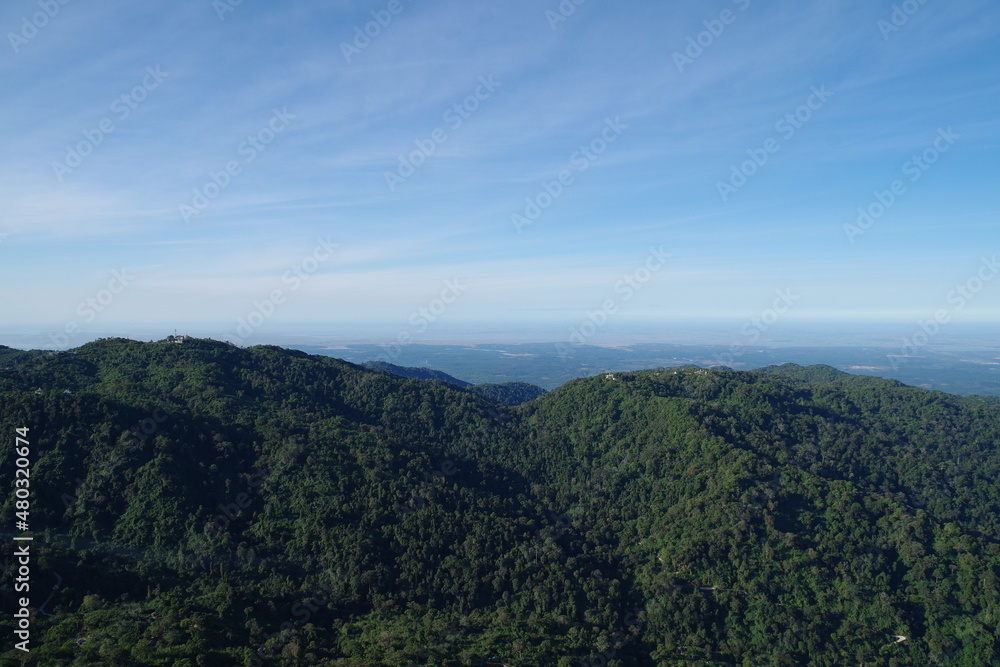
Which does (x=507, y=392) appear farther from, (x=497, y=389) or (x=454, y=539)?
(x=454, y=539)

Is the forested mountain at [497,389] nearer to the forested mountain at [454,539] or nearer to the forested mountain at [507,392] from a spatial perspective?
the forested mountain at [507,392]

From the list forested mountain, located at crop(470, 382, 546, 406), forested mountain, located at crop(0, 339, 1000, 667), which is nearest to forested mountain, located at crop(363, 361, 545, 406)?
forested mountain, located at crop(470, 382, 546, 406)

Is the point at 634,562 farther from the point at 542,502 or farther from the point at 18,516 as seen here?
the point at 18,516

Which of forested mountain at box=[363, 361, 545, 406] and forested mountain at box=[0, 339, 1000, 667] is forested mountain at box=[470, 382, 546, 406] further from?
forested mountain at box=[0, 339, 1000, 667]

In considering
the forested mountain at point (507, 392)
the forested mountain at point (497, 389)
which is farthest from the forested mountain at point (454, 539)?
the forested mountain at point (497, 389)

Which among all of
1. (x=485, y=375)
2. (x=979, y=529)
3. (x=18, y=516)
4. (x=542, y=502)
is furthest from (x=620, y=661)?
(x=485, y=375)

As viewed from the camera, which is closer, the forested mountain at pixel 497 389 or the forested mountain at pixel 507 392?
the forested mountain at pixel 507 392

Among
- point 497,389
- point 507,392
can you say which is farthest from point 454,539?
point 507,392

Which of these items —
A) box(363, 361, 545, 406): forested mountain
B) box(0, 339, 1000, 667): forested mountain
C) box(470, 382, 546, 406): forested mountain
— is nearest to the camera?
box(0, 339, 1000, 667): forested mountain
